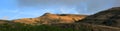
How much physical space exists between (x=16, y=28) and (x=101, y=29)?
5685 millimetres

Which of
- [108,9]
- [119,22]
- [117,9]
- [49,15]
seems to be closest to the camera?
[119,22]

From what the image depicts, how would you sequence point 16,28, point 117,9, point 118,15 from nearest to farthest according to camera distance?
point 16,28, point 118,15, point 117,9

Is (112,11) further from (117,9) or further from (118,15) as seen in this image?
(118,15)

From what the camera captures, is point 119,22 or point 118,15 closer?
point 119,22

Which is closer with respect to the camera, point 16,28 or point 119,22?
point 16,28

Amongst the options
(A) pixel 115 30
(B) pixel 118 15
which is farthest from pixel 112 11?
(A) pixel 115 30

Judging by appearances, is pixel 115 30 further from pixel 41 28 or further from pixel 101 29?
pixel 41 28

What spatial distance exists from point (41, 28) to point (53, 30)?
0.52 metres

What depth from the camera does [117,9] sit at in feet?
115

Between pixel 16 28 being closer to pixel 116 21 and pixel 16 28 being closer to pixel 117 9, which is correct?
pixel 116 21

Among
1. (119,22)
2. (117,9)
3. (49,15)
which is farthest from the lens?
(49,15)

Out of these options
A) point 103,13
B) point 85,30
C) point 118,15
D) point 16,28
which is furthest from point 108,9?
point 16,28

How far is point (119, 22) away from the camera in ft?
92.5

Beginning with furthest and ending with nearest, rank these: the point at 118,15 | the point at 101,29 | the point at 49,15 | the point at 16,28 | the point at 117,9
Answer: the point at 49,15
the point at 117,9
the point at 118,15
the point at 101,29
the point at 16,28
